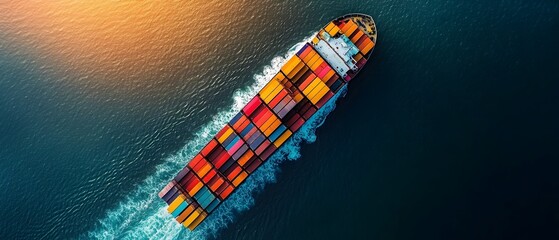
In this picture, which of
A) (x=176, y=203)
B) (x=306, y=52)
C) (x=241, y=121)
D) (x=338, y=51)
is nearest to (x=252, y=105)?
(x=241, y=121)

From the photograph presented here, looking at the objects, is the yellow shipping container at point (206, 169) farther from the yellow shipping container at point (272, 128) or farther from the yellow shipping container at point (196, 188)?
the yellow shipping container at point (272, 128)

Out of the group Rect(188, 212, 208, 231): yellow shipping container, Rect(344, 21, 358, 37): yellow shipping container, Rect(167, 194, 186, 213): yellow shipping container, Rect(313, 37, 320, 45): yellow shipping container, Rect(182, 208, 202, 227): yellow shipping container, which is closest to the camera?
Rect(167, 194, 186, 213): yellow shipping container

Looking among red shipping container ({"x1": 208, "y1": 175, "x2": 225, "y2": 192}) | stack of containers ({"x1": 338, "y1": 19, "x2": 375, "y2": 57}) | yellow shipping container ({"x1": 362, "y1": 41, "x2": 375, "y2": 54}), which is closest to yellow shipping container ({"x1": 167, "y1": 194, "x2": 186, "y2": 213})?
red shipping container ({"x1": 208, "y1": 175, "x2": 225, "y2": 192})

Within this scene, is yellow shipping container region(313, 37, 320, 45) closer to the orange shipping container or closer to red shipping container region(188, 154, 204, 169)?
red shipping container region(188, 154, 204, 169)

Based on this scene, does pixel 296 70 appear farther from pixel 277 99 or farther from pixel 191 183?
pixel 191 183

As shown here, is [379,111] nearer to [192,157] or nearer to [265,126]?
[265,126]

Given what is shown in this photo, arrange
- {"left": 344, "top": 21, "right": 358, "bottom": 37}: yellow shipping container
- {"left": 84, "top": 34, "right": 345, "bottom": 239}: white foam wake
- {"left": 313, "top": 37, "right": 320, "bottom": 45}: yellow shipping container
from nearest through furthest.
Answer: {"left": 313, "top": 37, "right": 320, "bottom": 45}: yellow shipping container
{"left": 344, "top": 21, "right": 358, "bottom": 37}: yellow shipping container
{"left": 84, "top": 34, "right": 345, "bottom": 239}: white foam wake

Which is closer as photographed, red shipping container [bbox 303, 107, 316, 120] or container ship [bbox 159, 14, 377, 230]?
container ship [bbox 159, 14, 377, 230]
